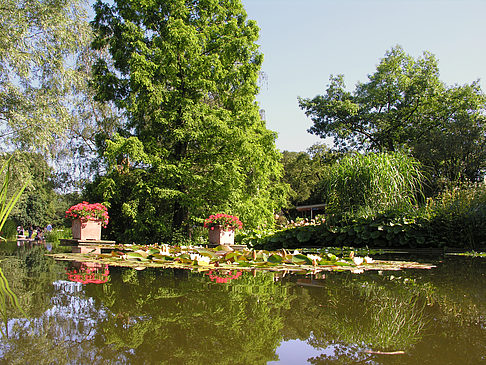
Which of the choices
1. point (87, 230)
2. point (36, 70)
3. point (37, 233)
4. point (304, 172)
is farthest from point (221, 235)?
point (304, 172)

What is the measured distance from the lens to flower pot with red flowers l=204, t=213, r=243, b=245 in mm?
9438

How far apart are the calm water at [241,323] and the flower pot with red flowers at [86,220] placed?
6.76 m

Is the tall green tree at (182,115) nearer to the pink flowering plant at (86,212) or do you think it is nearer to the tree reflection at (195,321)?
the pink flowering plant at (86,212)

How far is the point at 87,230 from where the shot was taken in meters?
9.49

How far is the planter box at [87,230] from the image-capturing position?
30.9 ft

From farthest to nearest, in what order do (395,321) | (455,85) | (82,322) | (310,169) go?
(310,169), (455,85), (395,321), (82,322)

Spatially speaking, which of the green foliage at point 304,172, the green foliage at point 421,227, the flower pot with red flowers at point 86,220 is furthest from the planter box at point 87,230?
the green foliage at point 304,172

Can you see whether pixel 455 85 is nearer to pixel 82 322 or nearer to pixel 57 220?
pixel 82 322

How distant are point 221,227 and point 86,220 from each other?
3335 millimetres

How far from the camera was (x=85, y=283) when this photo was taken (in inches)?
110

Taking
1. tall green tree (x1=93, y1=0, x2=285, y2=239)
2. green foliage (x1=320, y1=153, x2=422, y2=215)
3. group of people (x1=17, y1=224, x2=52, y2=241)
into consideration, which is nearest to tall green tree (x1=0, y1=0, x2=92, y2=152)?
tall green tree (x1=93, y1=0, x2=285, y2=239)

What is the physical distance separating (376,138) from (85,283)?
2743 centimetres

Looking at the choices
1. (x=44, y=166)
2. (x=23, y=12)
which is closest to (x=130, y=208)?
(x=44, y=166)

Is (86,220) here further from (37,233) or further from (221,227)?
(37,233)
